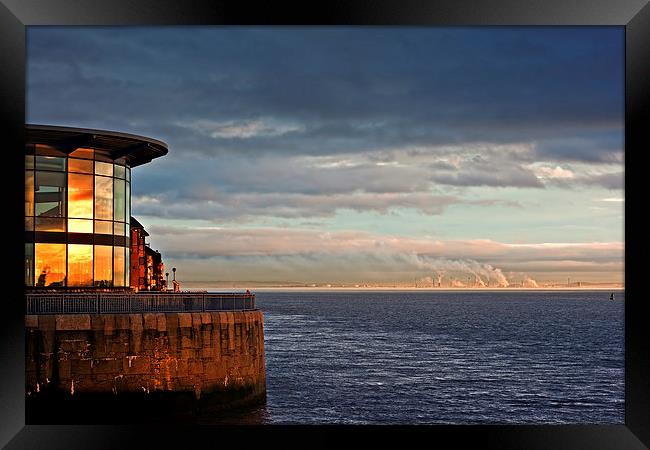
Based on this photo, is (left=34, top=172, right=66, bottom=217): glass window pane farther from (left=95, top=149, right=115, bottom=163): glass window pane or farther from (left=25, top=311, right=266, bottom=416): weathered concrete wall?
(left=25, top=311, right=266, bottom=416): weathered concrete wall

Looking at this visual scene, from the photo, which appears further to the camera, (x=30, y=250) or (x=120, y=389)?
(x=30, y=250)

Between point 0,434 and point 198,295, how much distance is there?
55.3ft

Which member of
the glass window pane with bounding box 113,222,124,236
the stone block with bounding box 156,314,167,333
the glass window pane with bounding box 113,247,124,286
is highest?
the glass window pane with bounding box 113,222,124,236

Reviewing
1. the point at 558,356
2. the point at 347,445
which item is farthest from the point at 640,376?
the point at 558,356

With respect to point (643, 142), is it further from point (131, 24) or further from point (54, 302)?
point (54, 302)

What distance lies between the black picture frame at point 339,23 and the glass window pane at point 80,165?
813 inches

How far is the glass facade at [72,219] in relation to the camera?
88.9 feet

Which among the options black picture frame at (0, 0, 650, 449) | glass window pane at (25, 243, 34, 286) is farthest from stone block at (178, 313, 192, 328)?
black picture frame at (0, 0, 650, 449)

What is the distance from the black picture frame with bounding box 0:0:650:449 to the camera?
7.54 m

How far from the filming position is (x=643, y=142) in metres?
7.59

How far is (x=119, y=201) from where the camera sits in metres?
29.4

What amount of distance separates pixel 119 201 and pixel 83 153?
2.30 m

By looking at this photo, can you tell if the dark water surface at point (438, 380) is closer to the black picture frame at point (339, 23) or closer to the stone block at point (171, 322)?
the stone block at point (171, 322)

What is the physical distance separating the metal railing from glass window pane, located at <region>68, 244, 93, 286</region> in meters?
4.88
